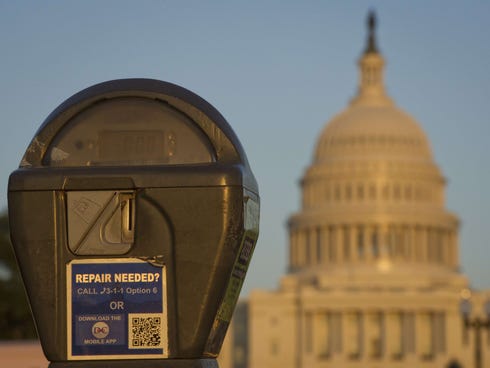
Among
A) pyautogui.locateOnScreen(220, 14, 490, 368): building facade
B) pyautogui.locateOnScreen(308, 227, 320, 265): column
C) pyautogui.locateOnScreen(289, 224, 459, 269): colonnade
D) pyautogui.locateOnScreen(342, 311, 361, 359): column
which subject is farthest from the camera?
pyautogui.locateOnScreen(308, 227, 320, 265): column

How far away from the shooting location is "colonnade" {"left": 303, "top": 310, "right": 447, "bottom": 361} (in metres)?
128

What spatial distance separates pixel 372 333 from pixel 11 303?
302ft

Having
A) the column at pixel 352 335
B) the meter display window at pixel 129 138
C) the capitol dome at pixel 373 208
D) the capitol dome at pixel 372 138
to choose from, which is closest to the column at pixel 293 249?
the capitol dome at pixel 373 208

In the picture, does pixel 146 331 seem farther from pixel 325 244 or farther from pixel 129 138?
pixel 325 244

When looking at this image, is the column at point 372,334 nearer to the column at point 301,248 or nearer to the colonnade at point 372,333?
the colonnade at point 372,333

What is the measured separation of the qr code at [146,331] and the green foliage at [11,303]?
102 ft

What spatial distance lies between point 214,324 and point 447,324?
122010 millimetres

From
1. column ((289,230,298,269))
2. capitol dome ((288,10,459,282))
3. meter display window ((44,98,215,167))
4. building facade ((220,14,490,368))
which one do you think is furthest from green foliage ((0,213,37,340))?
column ((289,230,298,269))

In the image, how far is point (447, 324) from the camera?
417 feet

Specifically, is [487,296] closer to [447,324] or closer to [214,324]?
[447,324]

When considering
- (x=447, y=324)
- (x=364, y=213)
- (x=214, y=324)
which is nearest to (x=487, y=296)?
(x=447, y=324)

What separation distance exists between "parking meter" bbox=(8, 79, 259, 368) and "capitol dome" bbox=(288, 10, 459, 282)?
128 m

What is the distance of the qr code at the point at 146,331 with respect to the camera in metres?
6.20

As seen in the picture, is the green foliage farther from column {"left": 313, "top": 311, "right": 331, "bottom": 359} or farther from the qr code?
column {"left": 313, "top": 311, "right": 331, "bottom": 359}
